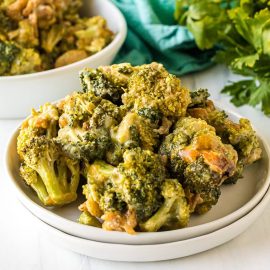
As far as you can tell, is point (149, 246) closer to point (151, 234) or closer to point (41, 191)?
point (151, 234)

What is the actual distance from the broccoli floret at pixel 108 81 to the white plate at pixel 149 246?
0.51m

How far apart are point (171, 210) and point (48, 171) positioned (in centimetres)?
45

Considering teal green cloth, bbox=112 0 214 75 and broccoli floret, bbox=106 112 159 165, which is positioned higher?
broccoli floret, bbox=106 112 159 165

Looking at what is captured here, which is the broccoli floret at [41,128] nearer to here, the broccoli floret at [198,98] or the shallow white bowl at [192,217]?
the shallow white bowl at [192,217]

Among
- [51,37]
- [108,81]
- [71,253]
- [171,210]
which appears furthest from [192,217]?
[51,37]

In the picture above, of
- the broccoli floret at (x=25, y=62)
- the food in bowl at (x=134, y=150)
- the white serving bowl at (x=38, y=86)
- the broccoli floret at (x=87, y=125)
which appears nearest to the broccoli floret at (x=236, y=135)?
the food in bowl at (x=134, y=150)

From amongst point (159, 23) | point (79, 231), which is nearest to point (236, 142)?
point (79, 231)

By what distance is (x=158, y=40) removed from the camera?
3320 millimetres

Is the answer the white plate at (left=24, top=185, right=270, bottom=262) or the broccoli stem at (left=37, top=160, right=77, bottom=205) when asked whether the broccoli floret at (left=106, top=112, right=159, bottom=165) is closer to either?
the broccoli stem at (left=37, top=160, right=77, bottom=205)

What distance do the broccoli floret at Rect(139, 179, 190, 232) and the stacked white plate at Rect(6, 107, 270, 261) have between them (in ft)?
0.11

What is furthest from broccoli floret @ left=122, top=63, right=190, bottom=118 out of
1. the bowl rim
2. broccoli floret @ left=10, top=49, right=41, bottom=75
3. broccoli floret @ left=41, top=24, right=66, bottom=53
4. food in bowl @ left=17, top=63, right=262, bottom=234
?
broccoli floret @ left=41, top=24, right=66, bottom=53

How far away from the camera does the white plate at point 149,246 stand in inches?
74.4

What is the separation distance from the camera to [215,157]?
1957 millimetres

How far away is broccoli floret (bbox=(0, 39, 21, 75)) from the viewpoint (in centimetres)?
289
